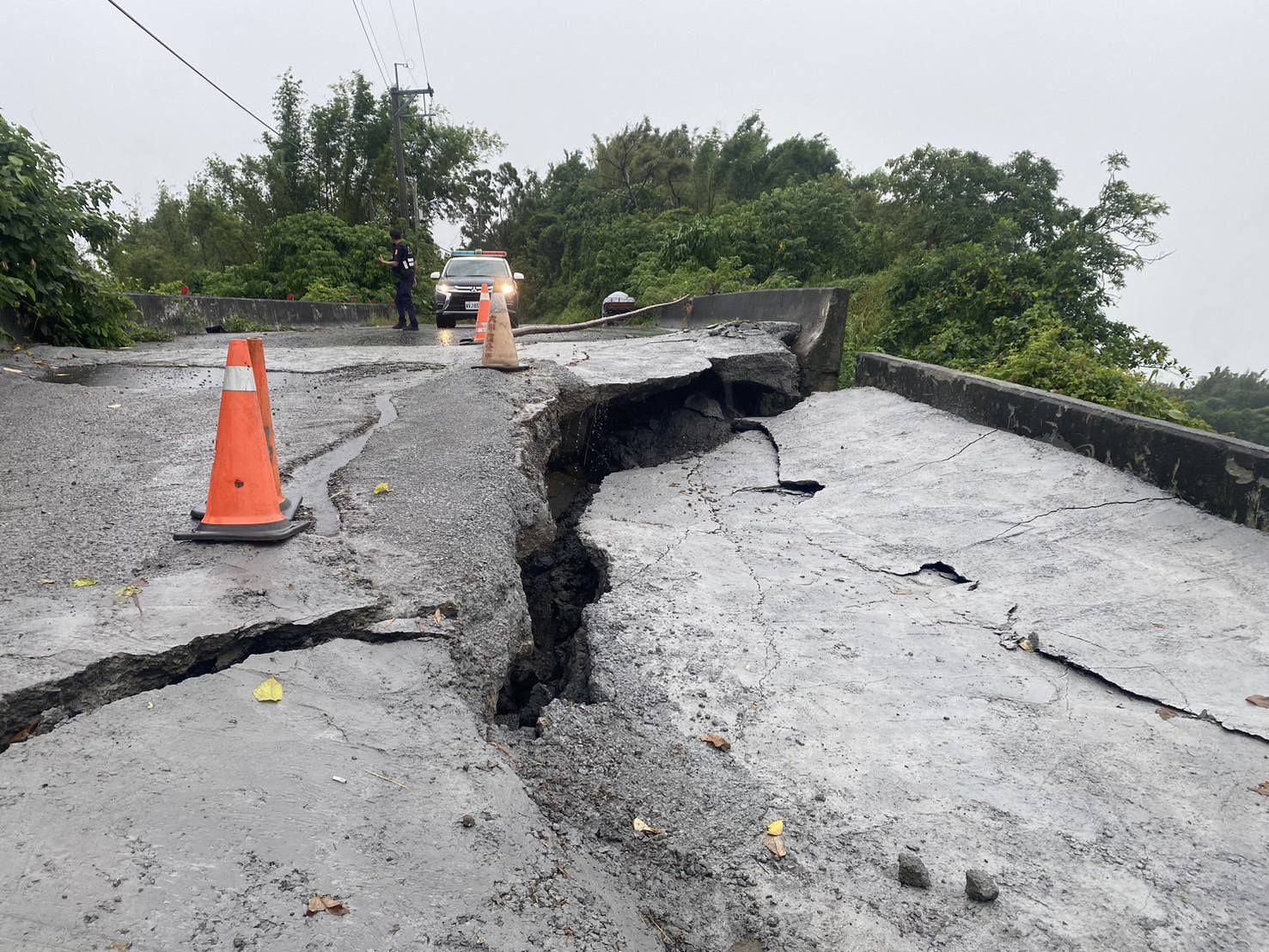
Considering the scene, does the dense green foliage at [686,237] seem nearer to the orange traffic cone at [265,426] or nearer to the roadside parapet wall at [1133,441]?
the roadside parapet wall at [1133,441]

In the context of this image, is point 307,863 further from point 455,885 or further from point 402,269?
point 402,269

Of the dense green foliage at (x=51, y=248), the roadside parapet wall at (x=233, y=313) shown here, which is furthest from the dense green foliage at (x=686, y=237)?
the roadside parapet wall at (x=233, y=313)

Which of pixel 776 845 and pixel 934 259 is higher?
pixel 934 259

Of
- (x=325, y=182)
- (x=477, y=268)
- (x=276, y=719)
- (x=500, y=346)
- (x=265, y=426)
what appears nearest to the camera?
(x=276, y=719)

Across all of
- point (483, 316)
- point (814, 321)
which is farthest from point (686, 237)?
point (814, 321)

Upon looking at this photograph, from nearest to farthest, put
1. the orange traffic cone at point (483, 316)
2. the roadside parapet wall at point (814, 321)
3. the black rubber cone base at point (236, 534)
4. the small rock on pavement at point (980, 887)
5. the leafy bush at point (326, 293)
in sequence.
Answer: the small rock on pavement at point (980, 887) → the black rubber cone base at point (236, 534) → the roadside parapet wall at point (814, 321) → the orange traffic cone at point (483, 316) → the leafy bush at point (326, 293)

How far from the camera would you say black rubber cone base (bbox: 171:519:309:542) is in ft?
8.71

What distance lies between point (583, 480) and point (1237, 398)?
33.5ft

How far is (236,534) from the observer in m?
2.66

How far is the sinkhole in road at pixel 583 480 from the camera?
2719mm

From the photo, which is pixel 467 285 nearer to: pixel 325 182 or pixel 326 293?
pixel 326 293

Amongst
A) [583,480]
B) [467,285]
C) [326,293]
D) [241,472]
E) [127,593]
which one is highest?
[467,285]

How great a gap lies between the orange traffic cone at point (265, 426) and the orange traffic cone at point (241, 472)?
0.06 meters

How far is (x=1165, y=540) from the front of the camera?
338cm
